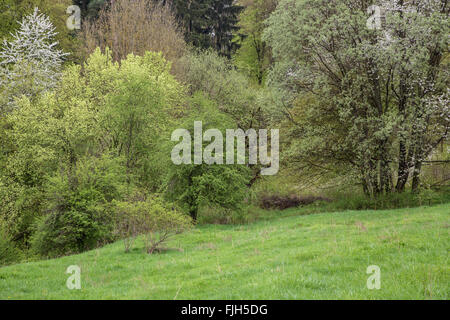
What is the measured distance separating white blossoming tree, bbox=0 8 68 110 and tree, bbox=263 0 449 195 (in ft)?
62.0

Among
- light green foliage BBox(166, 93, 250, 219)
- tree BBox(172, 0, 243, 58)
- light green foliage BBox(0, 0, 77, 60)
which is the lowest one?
light green foliage BBox(166, 93, 250, 219)

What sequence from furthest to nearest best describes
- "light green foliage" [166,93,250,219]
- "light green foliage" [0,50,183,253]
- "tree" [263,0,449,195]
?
"light green foliage" [0,50,183,253] < "light green foliage" [166,93,250,219] < "tree" [263,0,449,195]

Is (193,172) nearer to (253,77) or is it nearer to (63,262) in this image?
(63,262)

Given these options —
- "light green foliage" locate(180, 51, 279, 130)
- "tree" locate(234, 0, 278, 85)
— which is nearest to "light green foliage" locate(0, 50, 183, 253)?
"light green foliage" locate(180, 51, 279, 130)

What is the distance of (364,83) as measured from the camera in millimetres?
22906

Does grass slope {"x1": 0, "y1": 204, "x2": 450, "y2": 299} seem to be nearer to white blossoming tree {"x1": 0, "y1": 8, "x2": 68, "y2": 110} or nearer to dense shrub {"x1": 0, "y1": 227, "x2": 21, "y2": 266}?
dense shrub {"x1": 0, "y1": 227, "x2": 21, "y2": 266}

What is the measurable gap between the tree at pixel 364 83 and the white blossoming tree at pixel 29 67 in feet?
62.0

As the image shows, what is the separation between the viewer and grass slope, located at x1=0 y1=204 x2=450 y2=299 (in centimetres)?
773

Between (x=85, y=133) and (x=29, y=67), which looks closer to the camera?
(x=85, y=133)

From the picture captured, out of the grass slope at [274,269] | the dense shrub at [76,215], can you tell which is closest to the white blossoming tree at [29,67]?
the dense shrub at [76,215]

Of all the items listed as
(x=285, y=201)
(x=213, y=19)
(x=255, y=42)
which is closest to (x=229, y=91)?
(x=285, y=201)

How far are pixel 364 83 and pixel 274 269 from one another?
16.9m

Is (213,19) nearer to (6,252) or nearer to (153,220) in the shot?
(6,252)

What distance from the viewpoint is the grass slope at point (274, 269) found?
7734 millimetres
